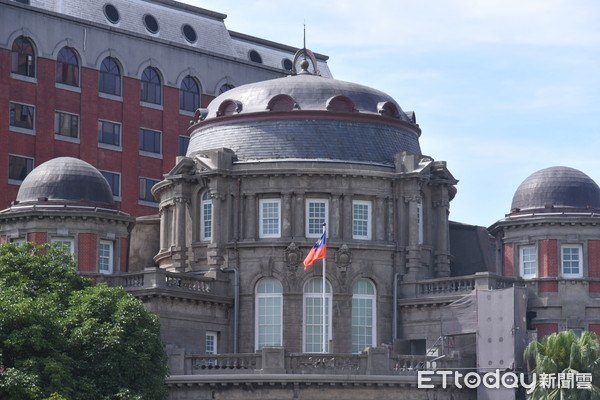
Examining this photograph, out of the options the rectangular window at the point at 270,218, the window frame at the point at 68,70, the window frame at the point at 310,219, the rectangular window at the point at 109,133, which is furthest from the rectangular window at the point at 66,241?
the rectangular window at the point at 109,133

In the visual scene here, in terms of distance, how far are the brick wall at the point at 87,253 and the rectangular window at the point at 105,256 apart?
2.00 feet

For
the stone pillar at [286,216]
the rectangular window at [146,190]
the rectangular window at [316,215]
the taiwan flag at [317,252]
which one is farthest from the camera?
the rectangular window at [146,190]

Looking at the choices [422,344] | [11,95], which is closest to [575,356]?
[422,344]

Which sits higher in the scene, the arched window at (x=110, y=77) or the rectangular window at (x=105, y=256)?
the arched window at (x=110, y=77)

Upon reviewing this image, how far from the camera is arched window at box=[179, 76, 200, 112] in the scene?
12719 cm

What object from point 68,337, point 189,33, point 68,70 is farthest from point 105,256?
point 189,33

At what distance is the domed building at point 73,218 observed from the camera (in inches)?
3585

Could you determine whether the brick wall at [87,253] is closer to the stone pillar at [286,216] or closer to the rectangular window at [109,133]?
the stone pillar at [286,216]

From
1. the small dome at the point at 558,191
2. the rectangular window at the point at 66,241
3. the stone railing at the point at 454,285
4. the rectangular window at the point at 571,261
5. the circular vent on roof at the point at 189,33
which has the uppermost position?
the circular vent on roof at the point at 189,33

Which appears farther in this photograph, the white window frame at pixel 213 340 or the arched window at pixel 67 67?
the arched window at pixel 67 67

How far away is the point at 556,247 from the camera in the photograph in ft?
294

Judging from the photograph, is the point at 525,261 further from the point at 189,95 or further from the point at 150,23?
the point at 150,23

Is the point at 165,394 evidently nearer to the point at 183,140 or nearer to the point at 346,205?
the point at 346,205

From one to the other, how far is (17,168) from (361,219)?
3443 cm
